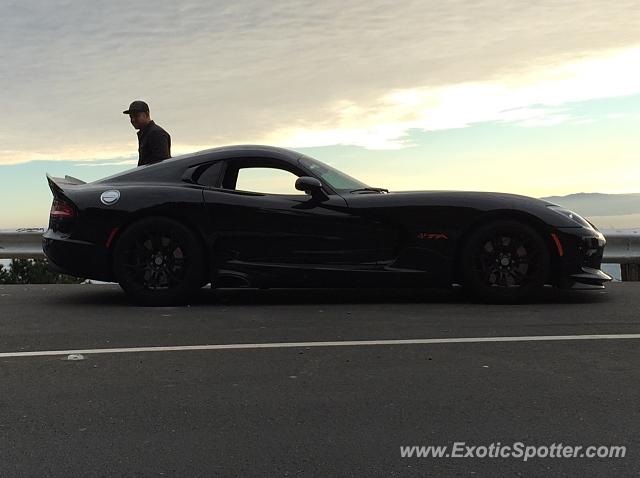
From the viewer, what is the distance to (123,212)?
5820mm

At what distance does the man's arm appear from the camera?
22.8 feet

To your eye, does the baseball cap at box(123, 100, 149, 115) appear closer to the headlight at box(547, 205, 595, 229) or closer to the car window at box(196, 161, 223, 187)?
the car window at box(196, 161, 223, 187)

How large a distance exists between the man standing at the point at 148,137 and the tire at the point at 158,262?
1.29 m

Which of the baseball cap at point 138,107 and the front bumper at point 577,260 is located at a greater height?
the baseball cap at point 138,107

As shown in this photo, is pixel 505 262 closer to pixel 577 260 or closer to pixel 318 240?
pixel 577 260

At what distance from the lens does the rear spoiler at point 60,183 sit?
6.02 meters

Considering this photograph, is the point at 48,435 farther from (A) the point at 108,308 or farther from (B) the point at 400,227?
(B) the point at 400,227

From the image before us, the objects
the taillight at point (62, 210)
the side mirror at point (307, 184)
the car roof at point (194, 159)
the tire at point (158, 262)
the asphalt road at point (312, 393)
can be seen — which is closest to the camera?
the asphalt road at point (312, 393)

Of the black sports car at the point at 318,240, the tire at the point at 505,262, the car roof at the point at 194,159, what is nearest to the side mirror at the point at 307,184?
the black sports car at the point at 318,240

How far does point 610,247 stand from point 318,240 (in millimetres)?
4517

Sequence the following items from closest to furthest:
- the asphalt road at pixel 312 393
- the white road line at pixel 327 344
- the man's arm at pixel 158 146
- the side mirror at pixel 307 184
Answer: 1. the asphalt road at pixel 312 393
2. the white road line at pixel 327 344
3. the side mirror at pixel 307 184
4. the man's arm at pixel 158 146

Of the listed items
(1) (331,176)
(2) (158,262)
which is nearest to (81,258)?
(2) (158,262)

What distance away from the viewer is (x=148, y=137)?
7008 millimetres

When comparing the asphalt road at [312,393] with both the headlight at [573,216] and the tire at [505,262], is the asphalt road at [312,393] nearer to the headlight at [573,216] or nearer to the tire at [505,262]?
the tire at [505,262]
